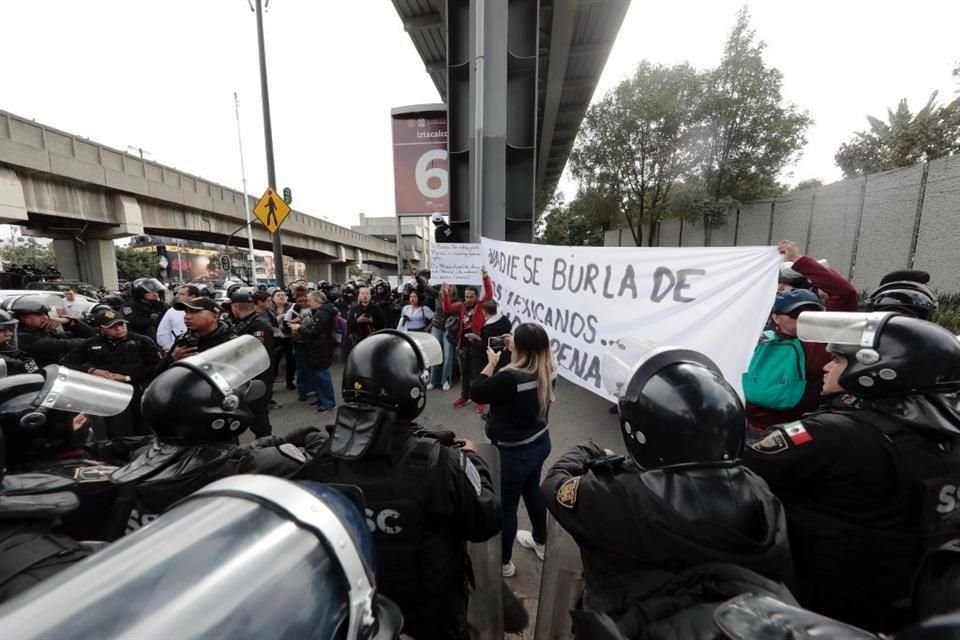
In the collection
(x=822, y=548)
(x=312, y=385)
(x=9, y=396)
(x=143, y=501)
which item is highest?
(x=9, y=396)

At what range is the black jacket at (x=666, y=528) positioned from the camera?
3.67 feet

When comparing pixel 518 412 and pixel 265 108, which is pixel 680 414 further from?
pixel 265 108

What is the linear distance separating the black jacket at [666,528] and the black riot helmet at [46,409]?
1.92m

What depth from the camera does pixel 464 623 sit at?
72.4 inches

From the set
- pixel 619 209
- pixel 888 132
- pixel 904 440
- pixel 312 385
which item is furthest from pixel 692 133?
pixel 904 440

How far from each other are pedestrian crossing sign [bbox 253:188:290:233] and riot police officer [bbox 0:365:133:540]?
712cm

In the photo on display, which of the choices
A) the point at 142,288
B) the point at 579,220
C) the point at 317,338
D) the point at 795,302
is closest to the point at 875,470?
the point at 795,302

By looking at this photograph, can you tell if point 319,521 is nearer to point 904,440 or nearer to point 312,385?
point 904,440

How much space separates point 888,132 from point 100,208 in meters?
31.2

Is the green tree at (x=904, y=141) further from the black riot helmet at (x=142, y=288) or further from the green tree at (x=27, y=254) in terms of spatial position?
the green tree at (x=27, y=254)

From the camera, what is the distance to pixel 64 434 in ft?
5.72

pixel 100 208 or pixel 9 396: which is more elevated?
pixel 100 208

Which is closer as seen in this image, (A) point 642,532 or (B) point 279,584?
(B) point 279,584

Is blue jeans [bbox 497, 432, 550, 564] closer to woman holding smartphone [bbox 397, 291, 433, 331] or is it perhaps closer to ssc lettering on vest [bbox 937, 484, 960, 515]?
ssc lettering on vest [bbox 937, 484, 960, 515]
